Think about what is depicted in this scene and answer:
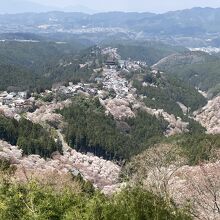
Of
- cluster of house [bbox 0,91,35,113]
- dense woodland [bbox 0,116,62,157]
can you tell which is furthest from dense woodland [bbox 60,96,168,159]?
cluster of house [bbox 0,91,35,113]

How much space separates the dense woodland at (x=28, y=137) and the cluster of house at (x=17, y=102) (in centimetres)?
2857

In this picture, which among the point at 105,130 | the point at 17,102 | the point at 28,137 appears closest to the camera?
the point at 28,137

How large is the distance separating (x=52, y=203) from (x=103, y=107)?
14145 cm

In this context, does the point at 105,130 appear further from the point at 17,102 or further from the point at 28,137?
the point at 28,137

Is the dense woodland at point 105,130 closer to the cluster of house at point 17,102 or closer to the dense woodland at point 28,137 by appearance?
the dense woodland at point 28,137

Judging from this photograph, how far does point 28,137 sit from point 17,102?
48044 millimetres

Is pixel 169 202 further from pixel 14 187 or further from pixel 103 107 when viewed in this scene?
pixel 103 107

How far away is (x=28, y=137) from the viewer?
137m

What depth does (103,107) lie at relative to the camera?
638 feet

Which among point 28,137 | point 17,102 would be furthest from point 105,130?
point 28,137

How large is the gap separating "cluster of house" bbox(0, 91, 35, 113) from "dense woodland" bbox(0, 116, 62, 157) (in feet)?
93.7

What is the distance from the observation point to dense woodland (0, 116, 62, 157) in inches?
5153

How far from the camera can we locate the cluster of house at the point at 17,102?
17664 centimetres

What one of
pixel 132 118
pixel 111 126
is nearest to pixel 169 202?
pixel 111 126
